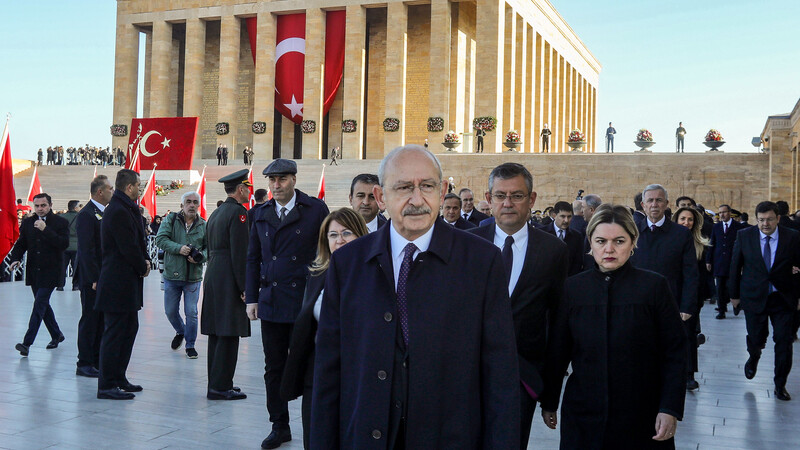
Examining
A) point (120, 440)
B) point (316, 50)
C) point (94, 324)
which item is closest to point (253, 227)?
point (120, 440)

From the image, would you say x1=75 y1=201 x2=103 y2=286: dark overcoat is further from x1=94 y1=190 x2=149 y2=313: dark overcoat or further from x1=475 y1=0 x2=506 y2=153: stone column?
x1=475 y1=0 x2=506 y2=153: stone column

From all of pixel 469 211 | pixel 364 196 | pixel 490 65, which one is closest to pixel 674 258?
pixel 364 196

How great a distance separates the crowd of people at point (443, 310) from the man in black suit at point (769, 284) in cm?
2

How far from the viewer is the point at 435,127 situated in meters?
34.0

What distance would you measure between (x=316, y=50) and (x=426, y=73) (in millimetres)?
5747

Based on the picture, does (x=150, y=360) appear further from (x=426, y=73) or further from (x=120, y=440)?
(x=426, y=73)

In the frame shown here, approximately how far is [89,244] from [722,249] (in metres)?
8.94

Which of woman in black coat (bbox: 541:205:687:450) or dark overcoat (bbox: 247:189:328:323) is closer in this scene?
woman in black coat (bbox: 541:205:687:450)

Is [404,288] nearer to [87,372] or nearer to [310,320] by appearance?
[310,320]

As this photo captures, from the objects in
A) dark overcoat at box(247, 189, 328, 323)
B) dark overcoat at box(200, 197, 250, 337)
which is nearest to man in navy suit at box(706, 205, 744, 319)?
dark overcoat at box(200, 197, 250, 337)

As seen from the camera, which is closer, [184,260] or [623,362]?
[623,362]

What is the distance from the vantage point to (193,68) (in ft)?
127

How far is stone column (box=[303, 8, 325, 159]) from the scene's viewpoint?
36469 mm

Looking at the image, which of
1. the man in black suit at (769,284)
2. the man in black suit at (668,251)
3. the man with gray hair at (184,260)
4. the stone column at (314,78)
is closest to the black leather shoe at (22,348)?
the man with gray hair at (184,260)
